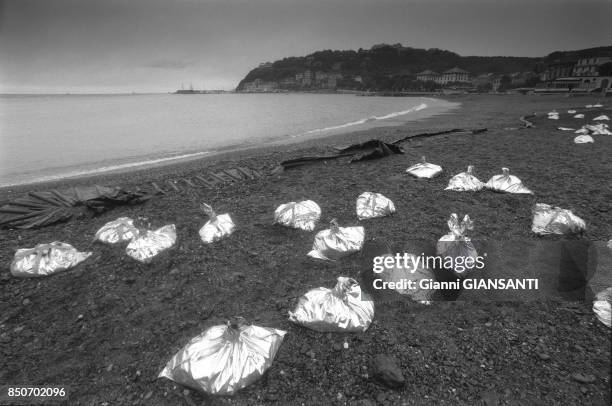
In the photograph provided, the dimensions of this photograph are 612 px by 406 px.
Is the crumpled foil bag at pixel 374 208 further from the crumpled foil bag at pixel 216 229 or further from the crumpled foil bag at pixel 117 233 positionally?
the crumpled foil bag at pixel 117 233

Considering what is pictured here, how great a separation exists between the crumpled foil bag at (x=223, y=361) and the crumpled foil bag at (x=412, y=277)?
6.29 ft

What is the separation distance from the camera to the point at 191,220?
263 inches

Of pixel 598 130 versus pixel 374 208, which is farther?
pixel 598 130

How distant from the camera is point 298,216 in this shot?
238 inches

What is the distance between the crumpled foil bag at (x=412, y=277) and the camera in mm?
3988

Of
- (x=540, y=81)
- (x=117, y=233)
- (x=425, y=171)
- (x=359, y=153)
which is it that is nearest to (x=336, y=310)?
(x=117, y=233)

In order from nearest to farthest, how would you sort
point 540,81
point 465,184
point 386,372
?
point 386,372
point 465,184
point 540,81

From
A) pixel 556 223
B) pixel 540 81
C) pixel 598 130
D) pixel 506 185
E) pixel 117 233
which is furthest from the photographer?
pixel 540 81

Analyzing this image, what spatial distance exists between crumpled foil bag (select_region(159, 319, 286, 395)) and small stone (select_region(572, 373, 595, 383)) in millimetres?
2989

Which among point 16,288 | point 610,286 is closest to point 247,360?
point 16,288

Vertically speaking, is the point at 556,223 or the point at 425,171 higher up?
the point at 425,171

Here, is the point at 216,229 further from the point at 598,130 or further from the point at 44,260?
the point at 598,130

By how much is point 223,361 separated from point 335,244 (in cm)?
Answer: 256

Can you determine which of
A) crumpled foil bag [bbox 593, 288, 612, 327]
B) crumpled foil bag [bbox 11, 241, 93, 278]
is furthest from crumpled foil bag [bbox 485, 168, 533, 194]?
crumpled foil bag [bbox 11, 241, 93, 278]
